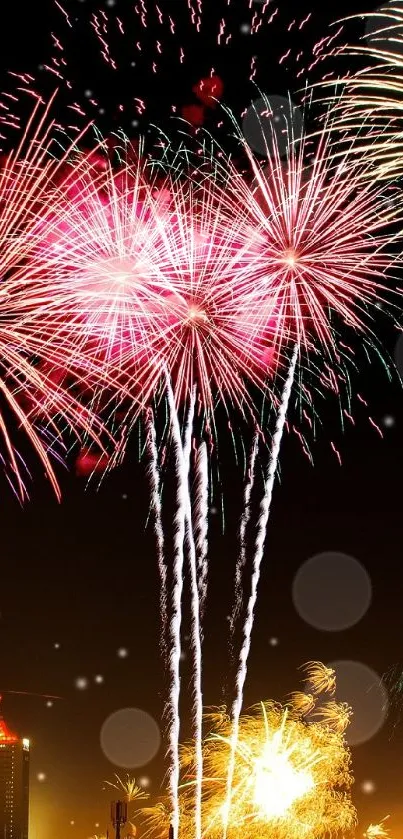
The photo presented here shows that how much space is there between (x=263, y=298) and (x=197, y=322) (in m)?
1.19

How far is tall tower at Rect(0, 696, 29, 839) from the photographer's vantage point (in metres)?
148

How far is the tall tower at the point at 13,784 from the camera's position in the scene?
148 meters

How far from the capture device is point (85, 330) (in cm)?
1529

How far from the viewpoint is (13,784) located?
149125 mm

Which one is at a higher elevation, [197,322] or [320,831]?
[197,322]

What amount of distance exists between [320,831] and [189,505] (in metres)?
12.7

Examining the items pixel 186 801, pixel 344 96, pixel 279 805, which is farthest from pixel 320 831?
pixel 344 96

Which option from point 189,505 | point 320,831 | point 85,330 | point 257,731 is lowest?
point 320,831

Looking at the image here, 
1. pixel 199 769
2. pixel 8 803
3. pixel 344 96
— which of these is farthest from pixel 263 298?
pixel 8 803

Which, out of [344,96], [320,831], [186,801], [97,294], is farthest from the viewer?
→ [186,801]

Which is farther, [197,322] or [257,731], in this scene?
[257,731]

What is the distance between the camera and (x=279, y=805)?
998 inches

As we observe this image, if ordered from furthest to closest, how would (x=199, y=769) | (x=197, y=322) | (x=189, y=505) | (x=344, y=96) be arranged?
(x=199, y=769), (x=189, y=505), (x=197, y=322), (x=344, y=96)

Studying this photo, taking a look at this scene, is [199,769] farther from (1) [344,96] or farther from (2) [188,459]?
(1) [344,96]
